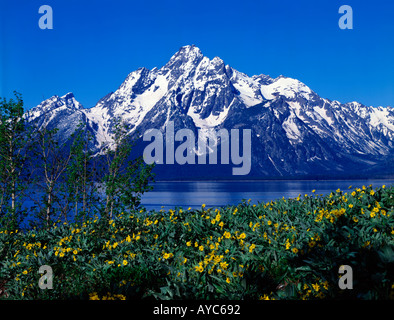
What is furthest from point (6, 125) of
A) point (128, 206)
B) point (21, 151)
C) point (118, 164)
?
point (128, 206)

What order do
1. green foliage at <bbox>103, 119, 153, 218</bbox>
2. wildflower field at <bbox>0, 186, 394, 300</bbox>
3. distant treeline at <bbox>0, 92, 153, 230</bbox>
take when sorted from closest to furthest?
wildflower field at <bbox>0, 186, 394, 300</bbox> → green foliage at <bbox>103, 119, 153, 218</bbox> → distant treeline at <bbox>0, 92, 153, 230</bbox>

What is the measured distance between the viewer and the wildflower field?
7090mm

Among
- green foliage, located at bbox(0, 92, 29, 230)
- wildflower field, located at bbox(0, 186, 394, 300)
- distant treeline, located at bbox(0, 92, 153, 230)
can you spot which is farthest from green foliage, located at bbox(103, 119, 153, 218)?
wildflower field, located at bbox(0, 186, 394, 300)

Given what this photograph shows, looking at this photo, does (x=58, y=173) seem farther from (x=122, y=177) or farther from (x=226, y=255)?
(x=226, y=255)

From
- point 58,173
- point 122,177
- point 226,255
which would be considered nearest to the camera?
point 226,255

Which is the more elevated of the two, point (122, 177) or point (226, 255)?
point (122, 177)

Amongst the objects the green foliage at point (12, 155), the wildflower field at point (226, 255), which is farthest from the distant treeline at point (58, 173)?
the wildflower field at point (226, 255)

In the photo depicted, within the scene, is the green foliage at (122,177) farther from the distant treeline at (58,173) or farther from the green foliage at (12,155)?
the green foliage at (12,155)

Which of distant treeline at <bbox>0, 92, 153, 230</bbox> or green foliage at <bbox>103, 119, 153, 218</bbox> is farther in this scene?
distant treeline at <bbox>0, 92, 153, 230</bbox>

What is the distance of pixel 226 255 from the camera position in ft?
28.1

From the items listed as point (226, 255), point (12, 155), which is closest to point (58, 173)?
point (12, 155)

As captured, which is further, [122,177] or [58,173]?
[58,173]

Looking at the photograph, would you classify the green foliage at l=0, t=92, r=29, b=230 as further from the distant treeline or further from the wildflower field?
the wildflower field
